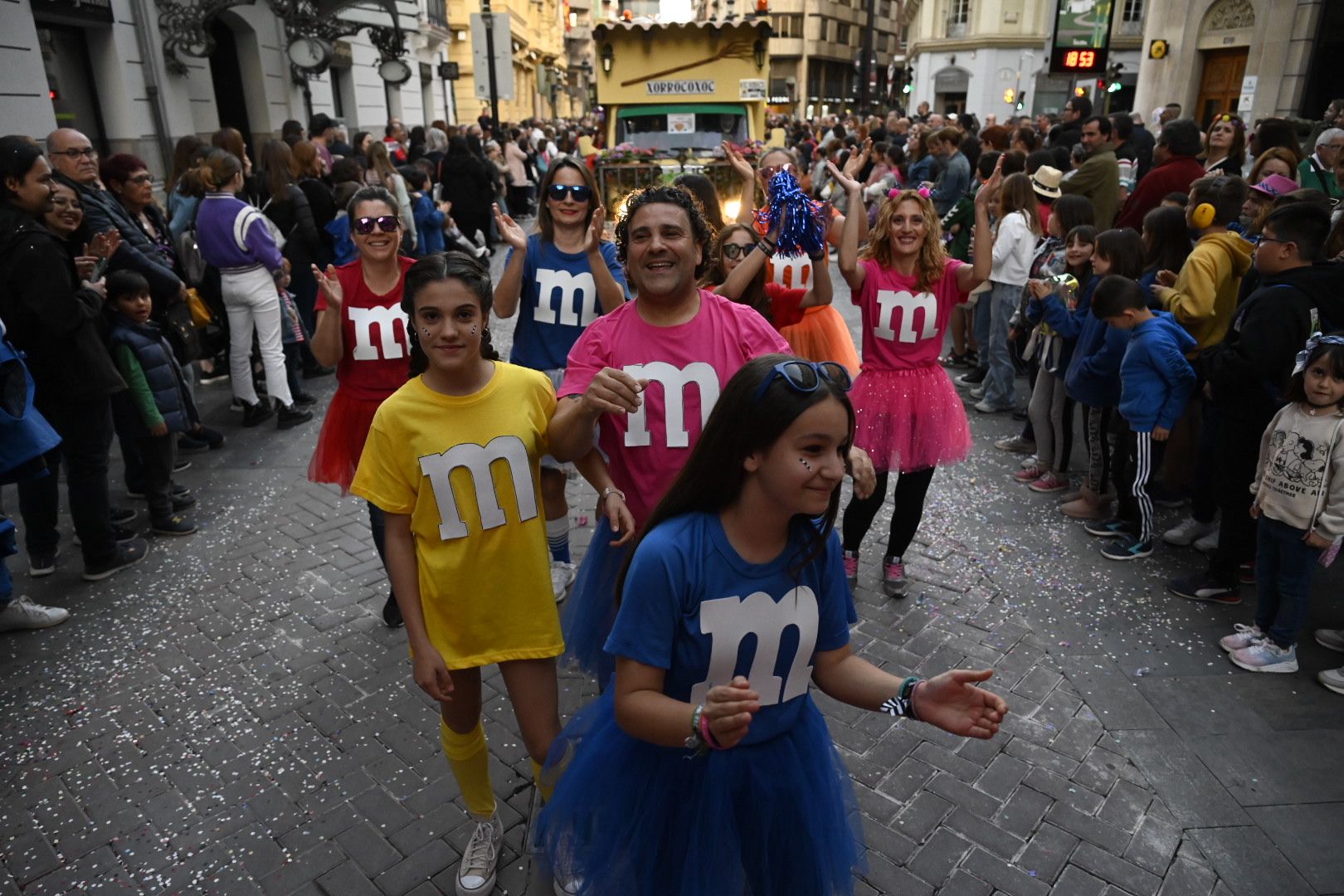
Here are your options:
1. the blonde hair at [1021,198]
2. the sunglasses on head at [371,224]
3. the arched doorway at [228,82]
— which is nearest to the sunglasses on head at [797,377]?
the sunglasses on head at [371,224]

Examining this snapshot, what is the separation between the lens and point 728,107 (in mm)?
15070

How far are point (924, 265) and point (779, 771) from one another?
3087 mm

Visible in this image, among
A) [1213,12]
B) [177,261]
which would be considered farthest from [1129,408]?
[1213,12]

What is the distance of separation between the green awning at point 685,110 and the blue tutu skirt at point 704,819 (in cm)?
1447

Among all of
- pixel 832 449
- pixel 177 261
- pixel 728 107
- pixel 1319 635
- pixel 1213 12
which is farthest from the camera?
pixel 1213 12

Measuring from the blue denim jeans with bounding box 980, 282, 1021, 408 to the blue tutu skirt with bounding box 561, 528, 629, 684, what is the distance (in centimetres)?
560

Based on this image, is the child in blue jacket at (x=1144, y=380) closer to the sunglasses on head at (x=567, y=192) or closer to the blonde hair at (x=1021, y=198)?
the blonde hair at (x=1021, y=198)

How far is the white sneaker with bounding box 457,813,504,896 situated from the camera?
2.90m

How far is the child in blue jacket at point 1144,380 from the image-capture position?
500 cm

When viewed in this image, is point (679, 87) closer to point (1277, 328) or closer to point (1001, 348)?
point (1001, 348)

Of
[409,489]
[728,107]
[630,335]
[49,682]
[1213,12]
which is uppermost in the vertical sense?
[1213,12]

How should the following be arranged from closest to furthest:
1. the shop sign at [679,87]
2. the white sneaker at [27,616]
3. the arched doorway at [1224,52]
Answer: the white sneaker at [27,616]
the shop sign at [679,87]
the arched doorway at [1224,52]

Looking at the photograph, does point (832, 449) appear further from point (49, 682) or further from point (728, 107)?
point (728, 107)

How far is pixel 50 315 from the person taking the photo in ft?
15.2
